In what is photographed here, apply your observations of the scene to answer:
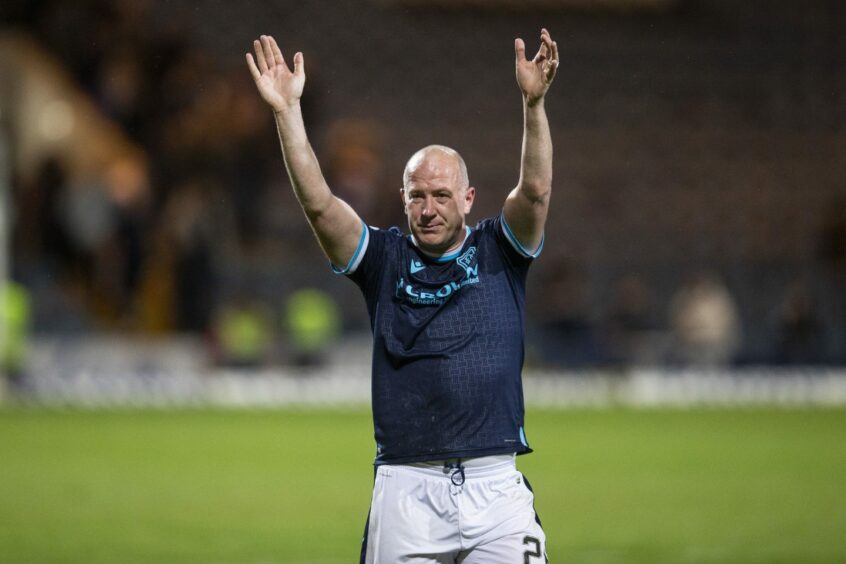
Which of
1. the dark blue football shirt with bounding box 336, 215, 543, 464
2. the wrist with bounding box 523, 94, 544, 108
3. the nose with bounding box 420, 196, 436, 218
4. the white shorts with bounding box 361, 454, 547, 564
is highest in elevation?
the wrist with bounding box 523, 94, 544, 108

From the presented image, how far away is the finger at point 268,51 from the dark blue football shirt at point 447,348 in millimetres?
762

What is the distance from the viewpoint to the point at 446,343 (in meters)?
5.19

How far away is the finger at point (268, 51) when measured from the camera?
552cm

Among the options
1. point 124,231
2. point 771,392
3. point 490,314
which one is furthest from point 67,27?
point 490,314

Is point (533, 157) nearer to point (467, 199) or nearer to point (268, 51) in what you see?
point (467, 199)

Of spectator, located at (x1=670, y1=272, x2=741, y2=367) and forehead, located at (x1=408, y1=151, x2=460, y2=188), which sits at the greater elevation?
forehead, located at (x1=408, y1=151, x2=460, y2=188)

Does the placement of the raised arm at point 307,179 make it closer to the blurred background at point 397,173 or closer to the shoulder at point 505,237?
the shoulder at point 505,237

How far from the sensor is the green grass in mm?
9562

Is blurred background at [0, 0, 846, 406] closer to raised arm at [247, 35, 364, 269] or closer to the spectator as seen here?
the spectator

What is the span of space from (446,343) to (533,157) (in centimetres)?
74

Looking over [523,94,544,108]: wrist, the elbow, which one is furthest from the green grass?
[523,94,544,108]: wrist

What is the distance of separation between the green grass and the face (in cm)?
426

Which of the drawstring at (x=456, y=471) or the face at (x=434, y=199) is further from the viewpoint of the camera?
the face at (x=434, y=199)

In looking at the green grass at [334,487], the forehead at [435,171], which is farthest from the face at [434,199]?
the green grass at [334,487]
